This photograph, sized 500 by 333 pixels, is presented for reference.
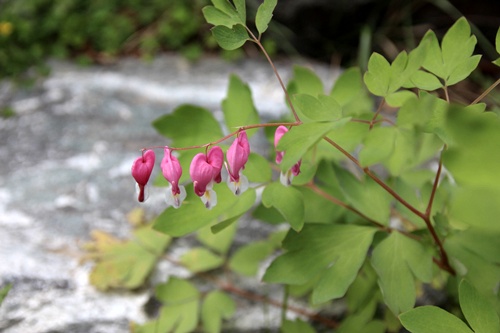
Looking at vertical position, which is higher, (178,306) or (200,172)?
(200,172)

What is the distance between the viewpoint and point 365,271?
1704 mm

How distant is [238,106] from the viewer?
64.2 inches

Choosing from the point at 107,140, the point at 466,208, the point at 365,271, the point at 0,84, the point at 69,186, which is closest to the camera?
the point at 466,208

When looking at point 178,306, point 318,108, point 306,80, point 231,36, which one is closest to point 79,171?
point 178,306

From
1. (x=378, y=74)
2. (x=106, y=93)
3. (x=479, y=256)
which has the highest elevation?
(x=378, y=74)

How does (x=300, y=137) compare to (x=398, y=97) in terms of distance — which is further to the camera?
(x=398, y=97)

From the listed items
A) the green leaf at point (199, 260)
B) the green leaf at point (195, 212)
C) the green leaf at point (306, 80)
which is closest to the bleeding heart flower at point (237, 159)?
the green leaf at point (195, 212)

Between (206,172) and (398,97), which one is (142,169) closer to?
(206,172)

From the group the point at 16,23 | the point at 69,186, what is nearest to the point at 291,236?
the point at 69,186

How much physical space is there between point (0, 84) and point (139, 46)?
83 cm

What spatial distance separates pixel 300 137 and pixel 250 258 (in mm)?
904

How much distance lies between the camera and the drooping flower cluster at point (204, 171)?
125 centimetres

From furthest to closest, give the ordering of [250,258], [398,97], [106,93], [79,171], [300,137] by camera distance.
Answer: [106,93] < [79,171] < [250,258] < [398,97] < [300,137]

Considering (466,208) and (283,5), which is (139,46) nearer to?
(283,5)
